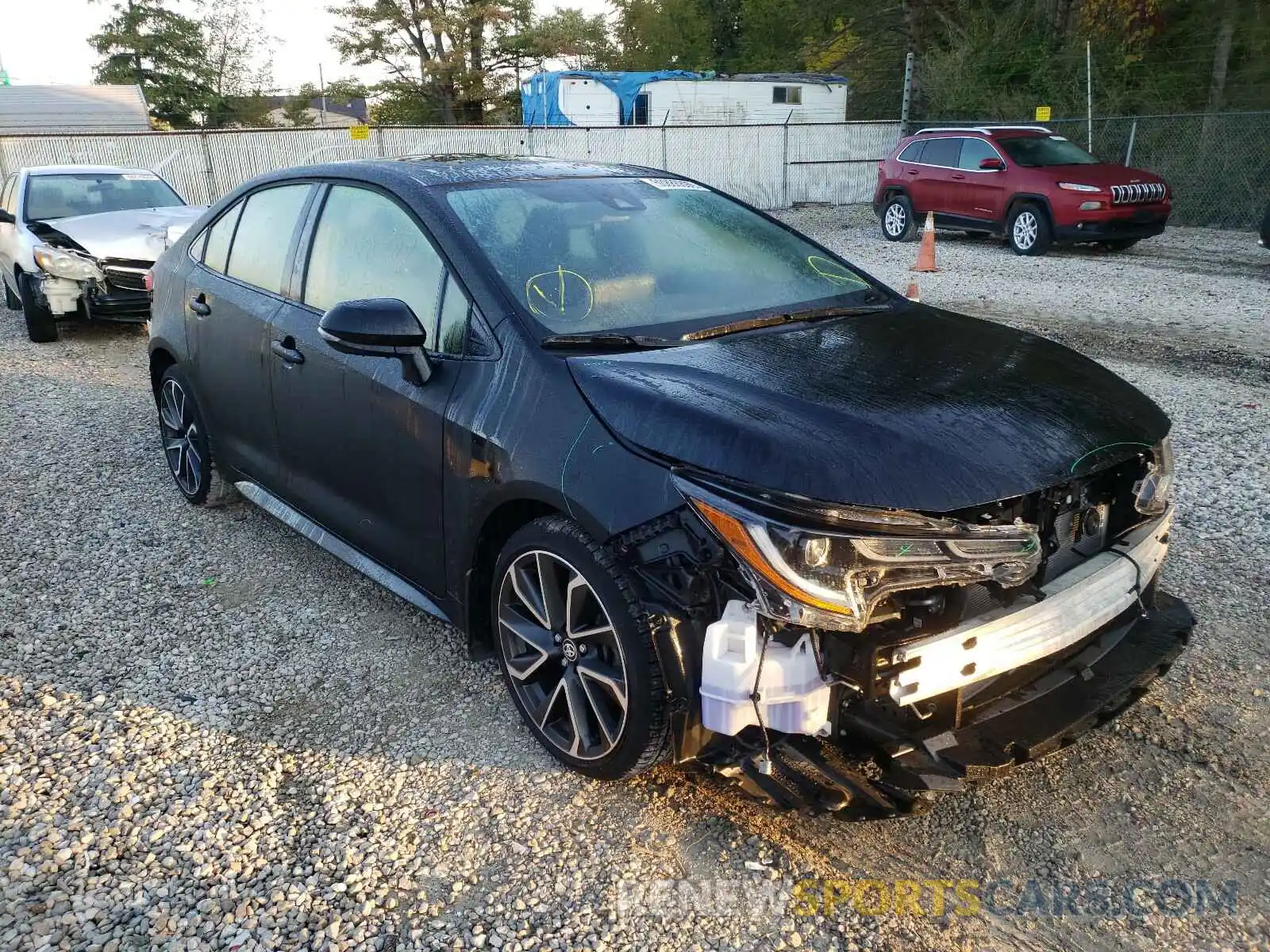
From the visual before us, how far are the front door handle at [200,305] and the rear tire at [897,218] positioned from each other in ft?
45.0

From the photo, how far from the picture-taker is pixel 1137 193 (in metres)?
13.6

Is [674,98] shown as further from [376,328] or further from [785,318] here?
[376,328]

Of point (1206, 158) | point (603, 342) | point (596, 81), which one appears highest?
point (596, 81)

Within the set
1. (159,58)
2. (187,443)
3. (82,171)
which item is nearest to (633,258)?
(187,443)

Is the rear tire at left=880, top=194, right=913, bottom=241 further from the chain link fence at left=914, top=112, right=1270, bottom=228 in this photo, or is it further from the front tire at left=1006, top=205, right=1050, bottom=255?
the chain link fence at left=914, top=112, right=1270, bottom=228

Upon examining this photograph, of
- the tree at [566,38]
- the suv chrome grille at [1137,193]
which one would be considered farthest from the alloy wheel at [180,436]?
the tree at [566,38]

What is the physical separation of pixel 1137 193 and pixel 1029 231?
146cm

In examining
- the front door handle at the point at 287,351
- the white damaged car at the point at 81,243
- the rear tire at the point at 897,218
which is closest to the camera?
the front door handle at the point at 287,351

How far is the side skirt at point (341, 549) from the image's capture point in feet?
11.1

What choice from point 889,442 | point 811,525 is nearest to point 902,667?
point 811,525

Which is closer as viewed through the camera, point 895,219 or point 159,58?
point 895,219

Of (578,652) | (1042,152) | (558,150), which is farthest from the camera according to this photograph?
(558,150)

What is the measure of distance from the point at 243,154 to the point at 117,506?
16.2 meters

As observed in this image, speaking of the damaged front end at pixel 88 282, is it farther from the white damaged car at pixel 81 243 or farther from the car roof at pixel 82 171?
the car roof at pixel 82 171
